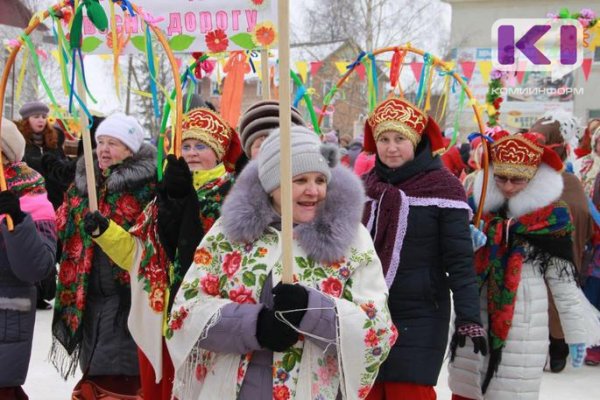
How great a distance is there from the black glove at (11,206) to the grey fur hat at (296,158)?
130 cm

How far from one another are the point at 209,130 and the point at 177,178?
2.68 ft

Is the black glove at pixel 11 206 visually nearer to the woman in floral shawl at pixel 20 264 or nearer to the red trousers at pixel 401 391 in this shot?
the woman in floral shawl at pixel 20 264

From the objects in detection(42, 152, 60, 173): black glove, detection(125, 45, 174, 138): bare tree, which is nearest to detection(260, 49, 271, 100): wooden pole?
detection(125, 45, 174, 138): bare tree

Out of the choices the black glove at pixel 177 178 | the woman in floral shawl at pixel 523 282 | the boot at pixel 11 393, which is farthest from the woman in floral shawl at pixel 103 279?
the woman in floral shawl at pixel 523 282

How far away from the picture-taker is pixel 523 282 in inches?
160

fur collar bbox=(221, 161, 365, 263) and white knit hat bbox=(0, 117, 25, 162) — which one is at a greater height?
white knit hat bbox=(0, 117, 25, 162)

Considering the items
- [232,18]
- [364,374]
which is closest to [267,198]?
[364,374]

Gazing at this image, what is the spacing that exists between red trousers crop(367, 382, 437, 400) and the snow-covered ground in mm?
2019

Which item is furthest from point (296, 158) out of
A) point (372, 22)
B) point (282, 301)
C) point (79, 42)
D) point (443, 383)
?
point (372, 22)

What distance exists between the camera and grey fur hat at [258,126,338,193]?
2582 millimetres

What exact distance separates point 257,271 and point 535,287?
2.07m

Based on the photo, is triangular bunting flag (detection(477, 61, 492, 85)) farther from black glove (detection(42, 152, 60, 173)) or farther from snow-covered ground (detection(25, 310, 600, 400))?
black glove (detection(42, 152, 60, 173))

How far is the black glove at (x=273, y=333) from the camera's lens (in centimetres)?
234

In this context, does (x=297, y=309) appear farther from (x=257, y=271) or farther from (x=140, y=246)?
(x=140, y=246)
